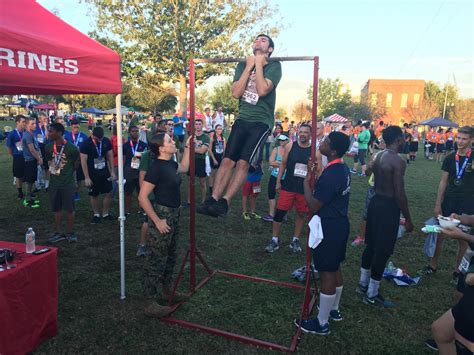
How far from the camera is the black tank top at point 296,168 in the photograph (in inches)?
222

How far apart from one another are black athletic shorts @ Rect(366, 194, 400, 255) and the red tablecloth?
3.69 metres

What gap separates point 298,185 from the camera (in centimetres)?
571

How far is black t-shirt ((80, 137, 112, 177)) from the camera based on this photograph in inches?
267

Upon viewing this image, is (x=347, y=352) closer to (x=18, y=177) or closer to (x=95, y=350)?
(x=95, y=350)

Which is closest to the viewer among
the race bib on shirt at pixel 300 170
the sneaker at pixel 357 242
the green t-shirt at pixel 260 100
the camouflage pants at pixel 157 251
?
the green t-shirt at pixel 260 100

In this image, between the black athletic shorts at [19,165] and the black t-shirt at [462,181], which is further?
the black athletic shorts at [19,165]

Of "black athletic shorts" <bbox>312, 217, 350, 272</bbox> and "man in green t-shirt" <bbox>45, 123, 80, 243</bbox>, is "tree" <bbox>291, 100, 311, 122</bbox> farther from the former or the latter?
"black athletic shorts" <bbox>312, 217, 350, 272</bbox>

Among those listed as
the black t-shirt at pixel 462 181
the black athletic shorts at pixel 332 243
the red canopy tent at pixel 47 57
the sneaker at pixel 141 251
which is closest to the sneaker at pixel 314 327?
the black athletic shorts at pixel 332 243

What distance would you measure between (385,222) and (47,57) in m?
4.15

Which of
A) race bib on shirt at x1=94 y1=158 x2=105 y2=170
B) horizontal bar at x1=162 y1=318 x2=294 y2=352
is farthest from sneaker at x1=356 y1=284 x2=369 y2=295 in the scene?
race bib on shirt at x1=94 y1=158 x2=105 y2=170

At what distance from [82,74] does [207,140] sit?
5199mm

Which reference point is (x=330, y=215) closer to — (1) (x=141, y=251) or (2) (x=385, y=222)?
(2) (x=385, y=222)

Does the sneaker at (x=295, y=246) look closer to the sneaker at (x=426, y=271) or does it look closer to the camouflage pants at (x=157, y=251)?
the sneaker at (x=426, y=271)

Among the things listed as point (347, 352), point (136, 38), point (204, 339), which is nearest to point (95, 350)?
point (204, 339)
